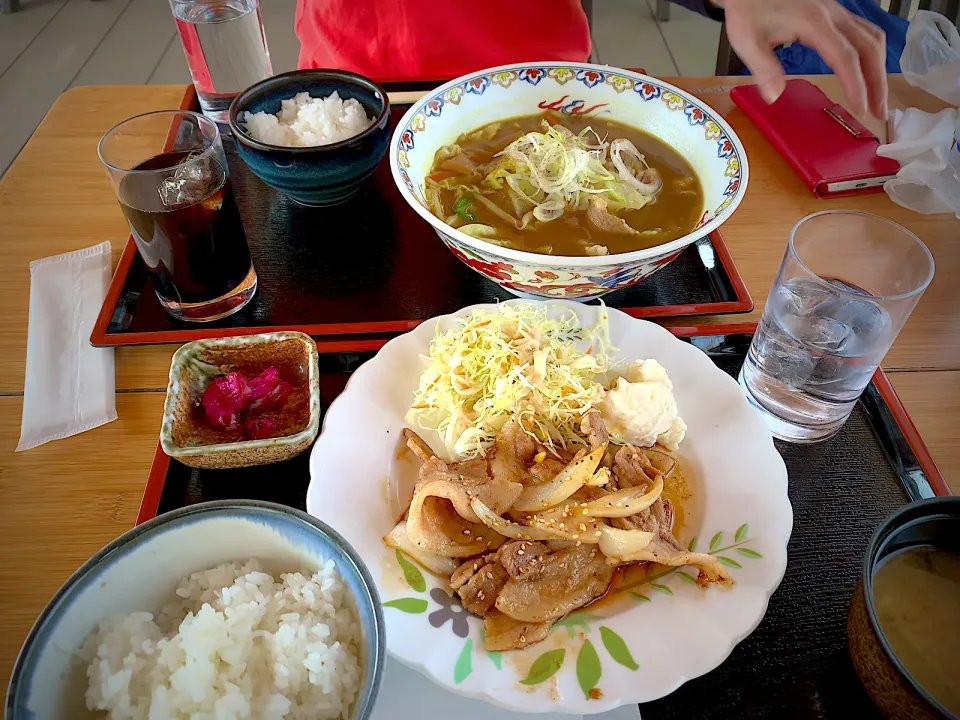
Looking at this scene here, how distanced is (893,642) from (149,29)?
21.5ft

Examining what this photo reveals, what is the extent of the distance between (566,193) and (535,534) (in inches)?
39.3

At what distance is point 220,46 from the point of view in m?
2.34

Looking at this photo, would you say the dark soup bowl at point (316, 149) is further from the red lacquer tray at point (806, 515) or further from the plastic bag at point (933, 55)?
the plastic bag at point (933, 55)

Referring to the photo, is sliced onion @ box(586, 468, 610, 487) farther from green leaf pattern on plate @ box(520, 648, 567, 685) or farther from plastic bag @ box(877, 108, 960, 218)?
plastic bag @ box(877, 108, 960, 218)

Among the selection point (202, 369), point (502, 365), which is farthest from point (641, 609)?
point (202, 369)

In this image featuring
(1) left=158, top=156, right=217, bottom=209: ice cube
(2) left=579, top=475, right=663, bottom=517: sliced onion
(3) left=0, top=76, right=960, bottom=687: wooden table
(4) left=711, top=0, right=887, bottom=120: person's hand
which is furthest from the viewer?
(4) left=711, top=0, right=887, bottom=120: person's hand

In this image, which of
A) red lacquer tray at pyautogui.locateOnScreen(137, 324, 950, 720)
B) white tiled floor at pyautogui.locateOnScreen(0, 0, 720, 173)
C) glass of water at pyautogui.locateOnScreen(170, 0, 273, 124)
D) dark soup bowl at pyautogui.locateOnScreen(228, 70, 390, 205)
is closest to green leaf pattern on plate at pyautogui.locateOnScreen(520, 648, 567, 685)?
red lacquer tray at pyautogui.locateOnScreen(137, 324, 950, 720)

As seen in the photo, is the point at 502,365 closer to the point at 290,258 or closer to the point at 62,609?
the point at 290,258

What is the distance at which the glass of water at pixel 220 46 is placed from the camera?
2.30 m

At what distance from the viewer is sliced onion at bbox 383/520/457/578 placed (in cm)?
122

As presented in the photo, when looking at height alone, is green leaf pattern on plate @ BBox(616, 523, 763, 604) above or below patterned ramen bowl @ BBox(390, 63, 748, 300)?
below

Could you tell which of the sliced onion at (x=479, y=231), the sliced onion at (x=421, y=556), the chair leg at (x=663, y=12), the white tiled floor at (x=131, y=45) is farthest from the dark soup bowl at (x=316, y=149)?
the chair leg at (x=663, y=12)

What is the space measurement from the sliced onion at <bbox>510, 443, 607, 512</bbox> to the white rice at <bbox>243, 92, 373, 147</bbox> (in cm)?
123

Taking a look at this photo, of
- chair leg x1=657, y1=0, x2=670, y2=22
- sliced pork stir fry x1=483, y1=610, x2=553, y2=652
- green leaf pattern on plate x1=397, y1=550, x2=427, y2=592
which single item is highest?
green leaf pattern on plate x1=397, y1=550, x2=427, y2=592
